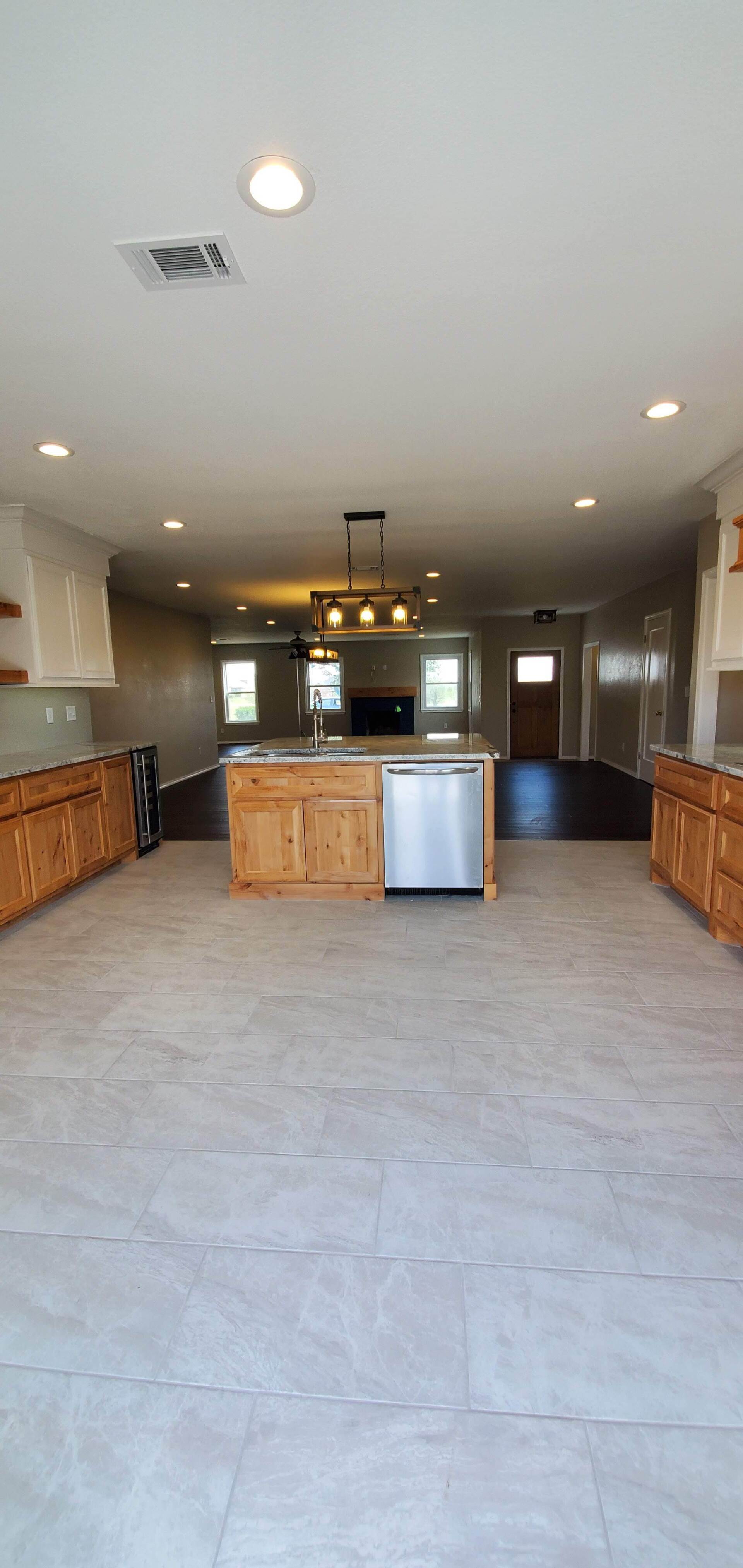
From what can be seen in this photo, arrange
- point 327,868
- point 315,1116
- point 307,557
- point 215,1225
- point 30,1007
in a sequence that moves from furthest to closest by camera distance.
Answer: point 307,557, point 327,868, point 30,1007, point 315,1116, point 215,1225

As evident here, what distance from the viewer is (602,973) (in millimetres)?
2875

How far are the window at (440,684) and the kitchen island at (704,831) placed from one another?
8.57 m

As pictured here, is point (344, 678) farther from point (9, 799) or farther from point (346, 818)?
point (9, 799)

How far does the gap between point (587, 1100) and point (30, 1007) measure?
7.07 ft

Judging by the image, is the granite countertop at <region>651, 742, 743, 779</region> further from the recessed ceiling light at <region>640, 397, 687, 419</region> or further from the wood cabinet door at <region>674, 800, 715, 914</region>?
the recessed ceiling light at <region>640, 397, 687, 419</region>

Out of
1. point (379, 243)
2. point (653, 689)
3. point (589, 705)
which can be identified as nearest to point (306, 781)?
point (379, 243)

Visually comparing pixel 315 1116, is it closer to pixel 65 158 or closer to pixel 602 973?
pixel 602 973

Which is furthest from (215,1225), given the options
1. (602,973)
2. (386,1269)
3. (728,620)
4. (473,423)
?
(728,620)

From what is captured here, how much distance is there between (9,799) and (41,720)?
1474 mm

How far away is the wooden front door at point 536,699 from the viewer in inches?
417

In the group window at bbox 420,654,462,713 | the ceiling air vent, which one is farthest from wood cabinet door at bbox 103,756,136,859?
window at bbox 420,654,462,713

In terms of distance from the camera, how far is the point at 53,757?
4277 millimetres

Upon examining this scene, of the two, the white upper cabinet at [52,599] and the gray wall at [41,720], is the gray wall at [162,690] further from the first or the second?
the white upper cabinet at [52,599]

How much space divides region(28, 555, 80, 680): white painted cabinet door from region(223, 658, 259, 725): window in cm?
796
